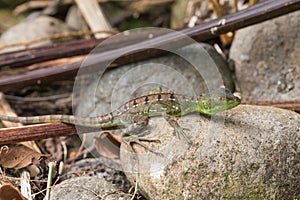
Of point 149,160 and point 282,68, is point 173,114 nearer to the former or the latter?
point 149,160

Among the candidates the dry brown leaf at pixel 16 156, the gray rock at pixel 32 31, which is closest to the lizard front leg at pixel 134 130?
the dry brown leaf at pixel 16 156

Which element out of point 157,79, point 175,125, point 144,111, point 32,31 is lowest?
point 175,125

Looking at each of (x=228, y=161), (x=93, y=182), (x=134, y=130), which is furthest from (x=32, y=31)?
(x=228, y=161)

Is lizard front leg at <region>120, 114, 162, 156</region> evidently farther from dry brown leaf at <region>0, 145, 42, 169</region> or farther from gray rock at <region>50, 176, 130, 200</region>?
dry brown leaf at <region>0, 145, 42, 169</region>

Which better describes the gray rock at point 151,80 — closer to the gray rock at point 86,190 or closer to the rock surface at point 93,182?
the rock surface at point 93,182

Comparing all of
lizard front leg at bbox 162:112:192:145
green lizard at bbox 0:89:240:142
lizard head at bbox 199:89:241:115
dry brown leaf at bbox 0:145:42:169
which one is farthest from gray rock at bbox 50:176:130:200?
lizard head at bbox 199:89:241:115

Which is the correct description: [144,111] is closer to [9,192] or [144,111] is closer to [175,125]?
[175,125]

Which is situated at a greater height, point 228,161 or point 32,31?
point 32,31

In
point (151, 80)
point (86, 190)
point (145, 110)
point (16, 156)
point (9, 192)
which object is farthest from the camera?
point (151, 80)
